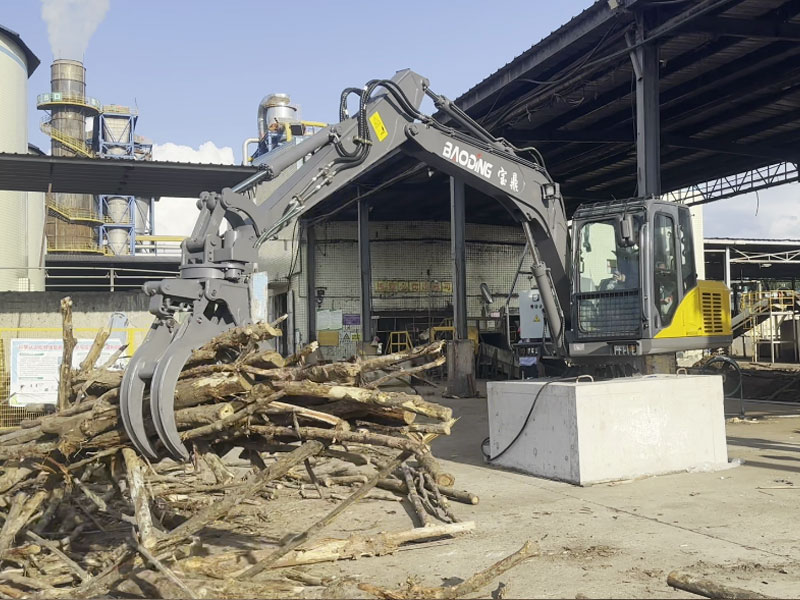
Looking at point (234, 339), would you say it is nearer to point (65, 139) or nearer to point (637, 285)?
point (637, 285)

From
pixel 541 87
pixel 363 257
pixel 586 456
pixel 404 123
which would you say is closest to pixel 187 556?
pixel 586 456

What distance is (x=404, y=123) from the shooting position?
8664mm

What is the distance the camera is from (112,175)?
19.8 metres

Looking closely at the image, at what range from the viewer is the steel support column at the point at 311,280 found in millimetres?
29250

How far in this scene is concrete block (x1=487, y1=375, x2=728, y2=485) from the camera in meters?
8.09

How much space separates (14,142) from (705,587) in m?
30.0

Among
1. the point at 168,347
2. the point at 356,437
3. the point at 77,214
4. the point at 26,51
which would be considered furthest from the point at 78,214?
the point at 356,437

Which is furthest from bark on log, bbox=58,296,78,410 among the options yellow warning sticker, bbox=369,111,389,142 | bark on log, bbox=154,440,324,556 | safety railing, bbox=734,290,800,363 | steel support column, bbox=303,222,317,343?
safety railing, bbox=734,290,800,363

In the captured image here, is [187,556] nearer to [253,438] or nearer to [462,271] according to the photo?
[253,438]

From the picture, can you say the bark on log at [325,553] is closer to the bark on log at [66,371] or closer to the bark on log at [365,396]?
the bark on log at [365,396]

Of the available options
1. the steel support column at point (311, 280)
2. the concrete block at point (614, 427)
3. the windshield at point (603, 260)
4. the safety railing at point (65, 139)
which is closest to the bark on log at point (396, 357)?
the concrete block at point (614, 427)

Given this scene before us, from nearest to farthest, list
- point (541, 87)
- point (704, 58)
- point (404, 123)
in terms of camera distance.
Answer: point (404, 123) → point (704, 58) → point (541, 87)

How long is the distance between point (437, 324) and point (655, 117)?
17789mm

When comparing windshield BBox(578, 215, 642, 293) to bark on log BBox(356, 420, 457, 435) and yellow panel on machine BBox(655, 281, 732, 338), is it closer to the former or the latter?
yellow panel on machine BBox(655, 281, 732, 338)
